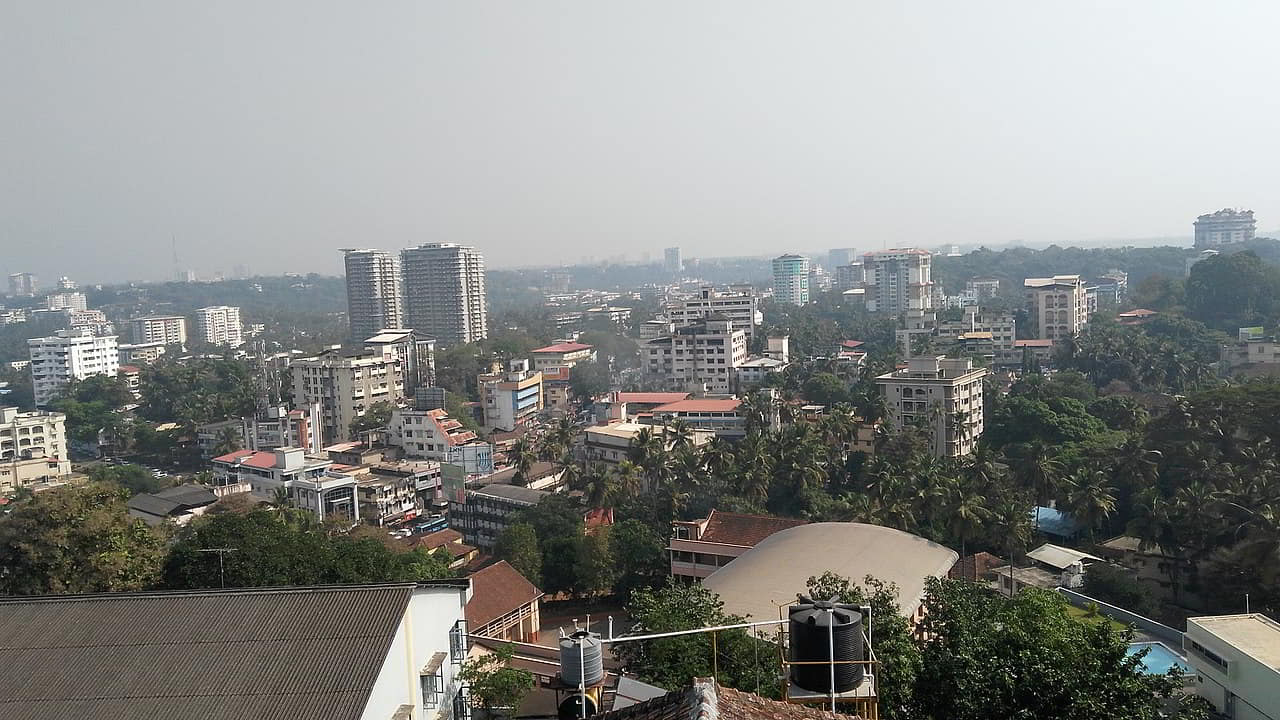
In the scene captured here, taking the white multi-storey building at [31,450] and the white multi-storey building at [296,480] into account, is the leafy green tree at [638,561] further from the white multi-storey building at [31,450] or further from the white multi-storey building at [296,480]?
the white multi-storey building at [31,450]

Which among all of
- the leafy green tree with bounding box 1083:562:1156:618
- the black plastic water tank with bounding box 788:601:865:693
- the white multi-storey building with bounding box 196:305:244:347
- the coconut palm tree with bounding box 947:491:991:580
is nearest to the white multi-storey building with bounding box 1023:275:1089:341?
the coconut palm tree with bounding box 947:491:991:580

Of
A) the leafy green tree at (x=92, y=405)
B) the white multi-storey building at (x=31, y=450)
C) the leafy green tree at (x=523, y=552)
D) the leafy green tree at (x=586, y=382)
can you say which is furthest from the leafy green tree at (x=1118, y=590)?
the leafy green tree at (x=92, y=405)

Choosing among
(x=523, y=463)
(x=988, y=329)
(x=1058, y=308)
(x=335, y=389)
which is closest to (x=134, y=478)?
(x=335, y=389)

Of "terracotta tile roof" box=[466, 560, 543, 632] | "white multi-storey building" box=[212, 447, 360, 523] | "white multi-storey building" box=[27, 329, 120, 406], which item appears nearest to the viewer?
"terracotta tile roof" box=[466, 560, 543, 632]

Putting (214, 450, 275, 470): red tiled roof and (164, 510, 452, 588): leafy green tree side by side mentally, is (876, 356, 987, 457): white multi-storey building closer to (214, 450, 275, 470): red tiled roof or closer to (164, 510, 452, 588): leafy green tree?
(164, 510, 452, 588): leafy green tree

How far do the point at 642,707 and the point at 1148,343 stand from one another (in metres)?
49.7

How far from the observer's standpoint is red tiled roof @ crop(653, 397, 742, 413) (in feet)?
138

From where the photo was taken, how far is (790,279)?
129 meters

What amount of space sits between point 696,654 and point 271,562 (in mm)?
8153

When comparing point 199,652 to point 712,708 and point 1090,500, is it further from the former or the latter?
point 1090,500

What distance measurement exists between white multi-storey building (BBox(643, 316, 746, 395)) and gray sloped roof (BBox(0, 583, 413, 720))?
140ft

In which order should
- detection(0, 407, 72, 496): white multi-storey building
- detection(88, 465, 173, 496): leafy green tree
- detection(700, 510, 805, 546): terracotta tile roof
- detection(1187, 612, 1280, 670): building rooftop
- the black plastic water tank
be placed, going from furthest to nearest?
detection(0, 407, 72, 496): white multi-storey building, detection(88, 465, 173, 496): leafy green tree, detection(700, 510, 805, 546): terracotta tile roof, detection(1187, 612, 1280, 670): building rooftop, the black plastic water tank

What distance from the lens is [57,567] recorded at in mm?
15062

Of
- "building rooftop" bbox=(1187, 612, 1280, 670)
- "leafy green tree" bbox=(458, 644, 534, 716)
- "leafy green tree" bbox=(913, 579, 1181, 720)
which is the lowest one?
"building rooftop" bbox=(1187, 612, 1280, 670)
